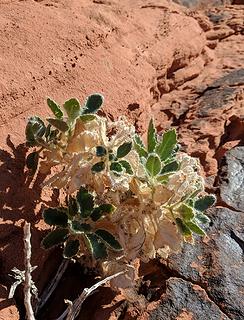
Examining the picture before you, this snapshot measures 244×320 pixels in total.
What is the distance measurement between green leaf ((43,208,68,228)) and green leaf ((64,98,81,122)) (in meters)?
0.30

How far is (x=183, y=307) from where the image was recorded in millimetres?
2166

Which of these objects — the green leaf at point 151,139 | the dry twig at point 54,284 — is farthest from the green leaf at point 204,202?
the dry twig at point 54,284

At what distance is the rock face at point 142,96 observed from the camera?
212 cm

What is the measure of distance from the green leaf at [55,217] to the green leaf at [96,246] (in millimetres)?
92

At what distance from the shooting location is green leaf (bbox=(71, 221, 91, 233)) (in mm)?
1922

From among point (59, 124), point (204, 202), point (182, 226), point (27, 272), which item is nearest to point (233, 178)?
point (204, 202)

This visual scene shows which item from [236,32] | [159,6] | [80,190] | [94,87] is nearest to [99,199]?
[80,190]

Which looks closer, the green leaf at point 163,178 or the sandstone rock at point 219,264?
the green leaf at point 163,178

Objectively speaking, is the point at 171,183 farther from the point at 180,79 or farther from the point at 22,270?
the point at 180,79

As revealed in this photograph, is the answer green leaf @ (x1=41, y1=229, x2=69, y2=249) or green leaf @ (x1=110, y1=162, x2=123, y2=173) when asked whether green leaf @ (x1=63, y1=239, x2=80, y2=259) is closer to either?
green leaf @ (x1=41, y1=229, x2=69, y2=249)

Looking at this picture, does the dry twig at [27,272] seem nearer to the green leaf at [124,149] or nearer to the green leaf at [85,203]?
the green leaf at [85,203]

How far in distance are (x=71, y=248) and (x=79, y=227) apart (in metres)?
0.08

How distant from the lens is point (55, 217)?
6.48 ft

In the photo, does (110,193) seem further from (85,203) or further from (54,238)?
(54,238)
